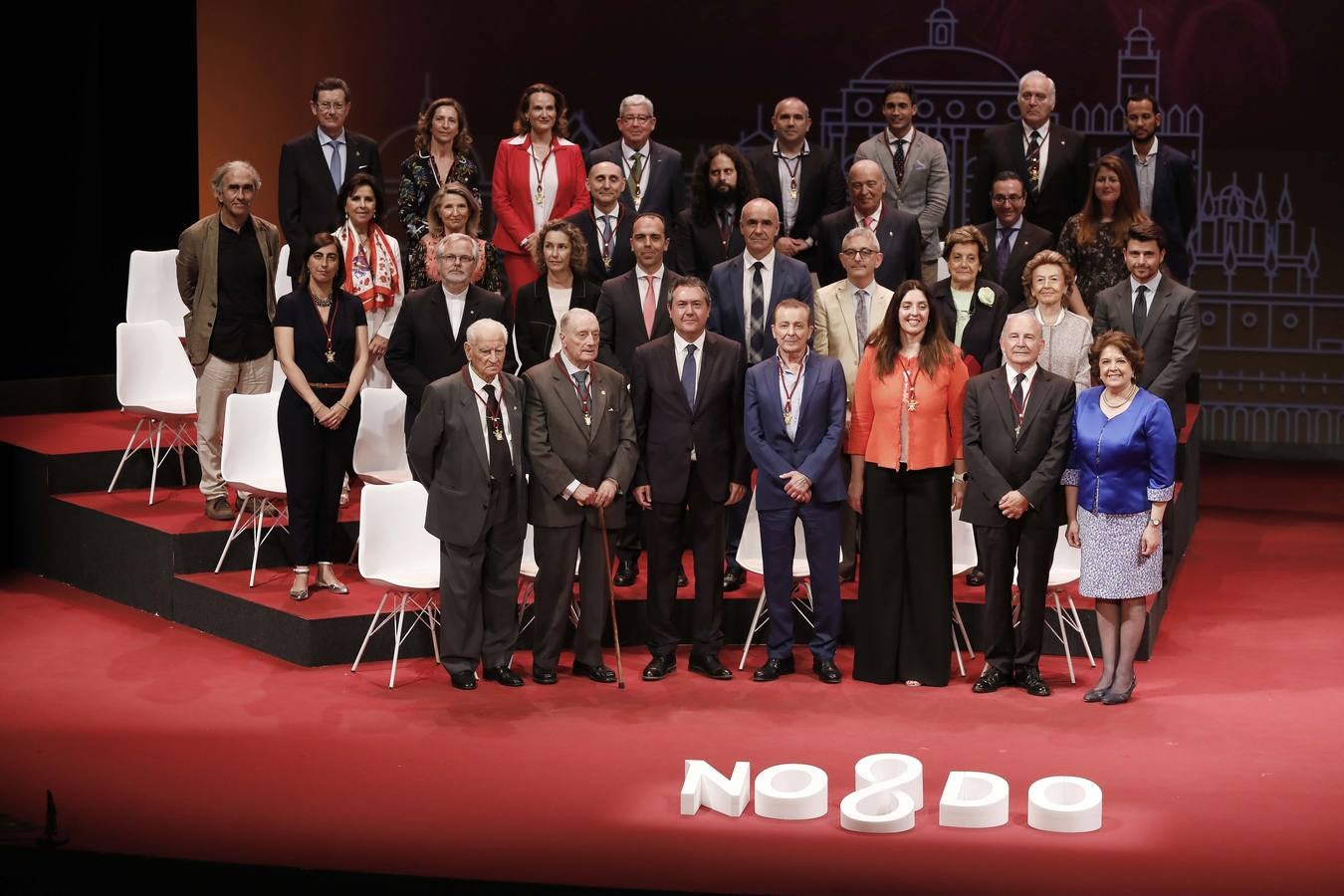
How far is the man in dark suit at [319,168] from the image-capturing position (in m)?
8.49

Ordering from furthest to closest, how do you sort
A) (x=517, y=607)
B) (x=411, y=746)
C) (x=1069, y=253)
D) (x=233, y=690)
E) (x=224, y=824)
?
(x=1069, y=253) → (x=517, y=607) → (x=233, y=690) → (x=411, y=746) → (x=224, y=824)

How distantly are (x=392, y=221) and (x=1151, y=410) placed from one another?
587cm

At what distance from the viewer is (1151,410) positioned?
6.65 metres

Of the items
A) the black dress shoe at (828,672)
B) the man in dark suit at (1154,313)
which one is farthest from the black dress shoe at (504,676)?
the man in dark suit at (1154,313)

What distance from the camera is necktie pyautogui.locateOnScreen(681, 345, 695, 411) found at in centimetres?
713

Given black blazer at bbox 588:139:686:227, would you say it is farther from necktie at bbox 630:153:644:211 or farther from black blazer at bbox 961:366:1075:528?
black blazer at bbox 961:366:1075:528

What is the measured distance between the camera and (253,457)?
26.3 feet

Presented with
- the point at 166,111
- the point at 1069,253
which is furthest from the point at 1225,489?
the point at 166,111

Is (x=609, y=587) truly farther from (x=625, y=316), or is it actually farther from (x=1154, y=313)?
(x=1154, y=313)

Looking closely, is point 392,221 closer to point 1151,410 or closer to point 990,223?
point 990,223

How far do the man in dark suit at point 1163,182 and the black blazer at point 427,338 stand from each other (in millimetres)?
3473

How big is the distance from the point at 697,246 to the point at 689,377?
1.08m

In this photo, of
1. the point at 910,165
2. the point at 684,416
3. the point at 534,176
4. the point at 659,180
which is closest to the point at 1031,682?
the point at 684,416

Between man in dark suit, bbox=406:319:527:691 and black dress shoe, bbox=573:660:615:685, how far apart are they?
272 mm
